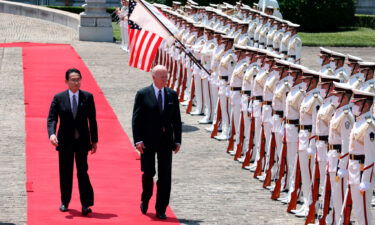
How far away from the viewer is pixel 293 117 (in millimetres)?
14148

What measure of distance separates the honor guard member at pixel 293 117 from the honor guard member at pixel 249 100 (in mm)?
2174

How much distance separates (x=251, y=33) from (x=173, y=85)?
2.16 metres

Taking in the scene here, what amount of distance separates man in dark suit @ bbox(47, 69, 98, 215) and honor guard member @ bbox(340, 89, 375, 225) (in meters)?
3.11

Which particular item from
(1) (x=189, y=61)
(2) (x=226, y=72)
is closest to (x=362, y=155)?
(2) (x=226, y=72)

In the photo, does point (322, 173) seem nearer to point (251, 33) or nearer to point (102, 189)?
point (102, 189)

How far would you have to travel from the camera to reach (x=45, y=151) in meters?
16.9

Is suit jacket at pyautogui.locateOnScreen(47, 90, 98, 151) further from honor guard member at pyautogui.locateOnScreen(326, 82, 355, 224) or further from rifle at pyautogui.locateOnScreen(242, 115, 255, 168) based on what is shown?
rifle at pyautogui.locateOnScreen(242, 115, 255, 168)

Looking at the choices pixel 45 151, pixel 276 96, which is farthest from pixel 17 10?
pixel 276 96

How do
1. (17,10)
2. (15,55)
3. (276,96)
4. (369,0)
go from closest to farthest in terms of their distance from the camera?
(276,96) → (15,55) → (17,10) → (369,0)

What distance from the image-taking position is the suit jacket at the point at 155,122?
500 inches

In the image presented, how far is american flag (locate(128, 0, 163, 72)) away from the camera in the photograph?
17922 mm

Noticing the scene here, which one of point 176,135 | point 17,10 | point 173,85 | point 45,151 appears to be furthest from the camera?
point 17,10

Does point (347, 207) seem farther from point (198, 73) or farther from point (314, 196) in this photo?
point (198, 73)

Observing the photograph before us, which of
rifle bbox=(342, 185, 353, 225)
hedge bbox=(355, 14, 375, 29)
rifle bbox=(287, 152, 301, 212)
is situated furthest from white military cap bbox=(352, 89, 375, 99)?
hedge bbox=(355, 14, 375, 29)
